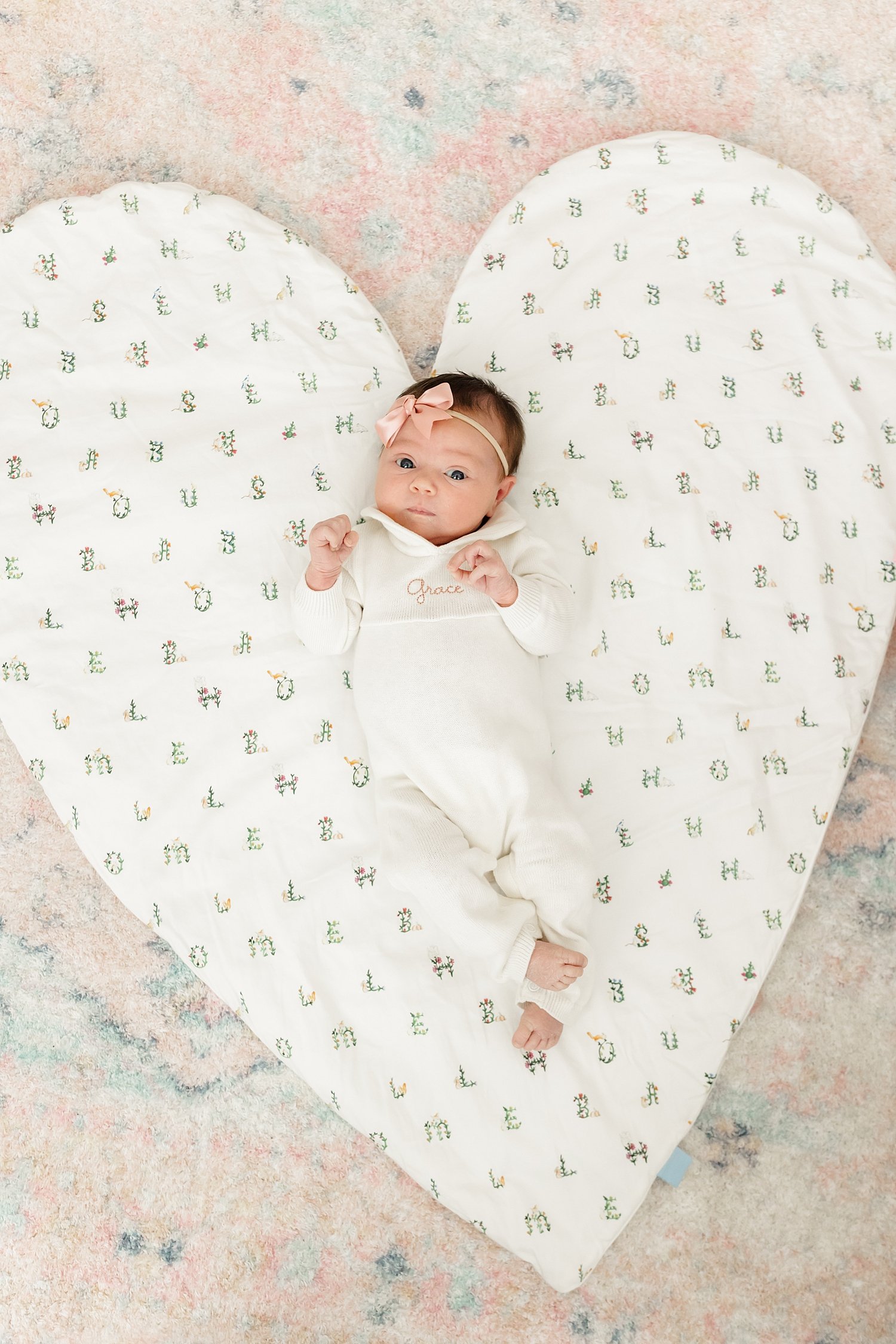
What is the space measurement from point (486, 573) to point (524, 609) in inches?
3.7

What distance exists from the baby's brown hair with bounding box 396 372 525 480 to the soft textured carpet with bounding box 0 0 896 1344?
0.88ft

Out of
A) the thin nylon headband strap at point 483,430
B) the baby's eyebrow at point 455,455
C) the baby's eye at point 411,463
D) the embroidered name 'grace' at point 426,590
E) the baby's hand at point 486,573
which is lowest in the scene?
the embroidered name 'grace' at point 426,590

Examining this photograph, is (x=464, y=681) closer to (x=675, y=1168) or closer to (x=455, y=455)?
(x=455, y=455)

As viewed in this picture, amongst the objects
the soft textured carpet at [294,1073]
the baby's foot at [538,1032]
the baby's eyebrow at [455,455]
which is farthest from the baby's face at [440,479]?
the baby's foot at [538,1032]

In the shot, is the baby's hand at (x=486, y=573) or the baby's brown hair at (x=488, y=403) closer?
the baby's hand at (x=486, y=573)

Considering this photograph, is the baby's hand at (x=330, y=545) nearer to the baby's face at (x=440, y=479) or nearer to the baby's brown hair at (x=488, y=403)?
the baby's face at (x=440, y=479)

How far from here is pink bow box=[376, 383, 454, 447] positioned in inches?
60.0

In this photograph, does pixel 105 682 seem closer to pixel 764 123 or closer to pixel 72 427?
pixel 72 427

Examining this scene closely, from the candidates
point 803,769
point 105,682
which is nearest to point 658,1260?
point 803,769

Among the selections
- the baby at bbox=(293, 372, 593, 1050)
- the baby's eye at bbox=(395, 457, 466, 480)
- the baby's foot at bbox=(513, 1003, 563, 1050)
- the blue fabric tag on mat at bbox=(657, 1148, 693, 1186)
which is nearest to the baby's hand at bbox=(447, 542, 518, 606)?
the baby at bbox=(293, 372, 593, 1050)

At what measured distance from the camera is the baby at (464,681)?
1442 millimetres

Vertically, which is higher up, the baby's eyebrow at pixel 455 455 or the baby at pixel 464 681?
the baby's eyebrow at pixel 455 455

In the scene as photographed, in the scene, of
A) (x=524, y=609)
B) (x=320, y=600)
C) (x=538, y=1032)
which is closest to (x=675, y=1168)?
(x=538, y=1032)

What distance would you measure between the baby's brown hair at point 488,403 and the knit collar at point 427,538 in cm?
8
